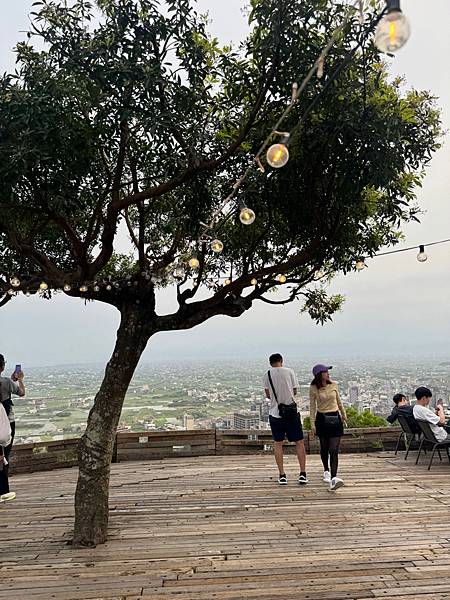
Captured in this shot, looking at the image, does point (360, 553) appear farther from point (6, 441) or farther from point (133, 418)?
point (133, 418)

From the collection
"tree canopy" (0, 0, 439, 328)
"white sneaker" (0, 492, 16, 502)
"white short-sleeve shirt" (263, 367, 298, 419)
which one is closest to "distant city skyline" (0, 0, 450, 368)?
"tree canopy" (0, 0, 439, 328)

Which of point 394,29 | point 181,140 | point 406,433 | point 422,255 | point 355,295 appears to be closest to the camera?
point 394,29

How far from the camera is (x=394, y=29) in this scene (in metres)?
1.71

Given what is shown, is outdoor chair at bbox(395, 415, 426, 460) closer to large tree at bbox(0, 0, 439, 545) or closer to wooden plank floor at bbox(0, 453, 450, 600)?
wooden plank floor at bbox(0, 453, 450, 600)

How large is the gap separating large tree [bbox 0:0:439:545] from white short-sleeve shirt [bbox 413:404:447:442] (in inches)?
104

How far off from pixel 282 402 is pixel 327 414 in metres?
0.56

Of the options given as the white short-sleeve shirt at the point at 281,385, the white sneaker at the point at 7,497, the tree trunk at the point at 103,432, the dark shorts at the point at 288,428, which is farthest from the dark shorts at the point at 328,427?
the white sneaker at the point at 7,497

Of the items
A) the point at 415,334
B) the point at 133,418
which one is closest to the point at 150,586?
the point at 133,418

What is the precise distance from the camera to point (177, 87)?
3.91 m

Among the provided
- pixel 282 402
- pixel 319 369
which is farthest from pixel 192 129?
pixel 282 402

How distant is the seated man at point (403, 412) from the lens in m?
7.57

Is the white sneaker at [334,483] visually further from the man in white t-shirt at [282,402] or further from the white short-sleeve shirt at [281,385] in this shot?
the white short-sleeve shirt at [281,385]

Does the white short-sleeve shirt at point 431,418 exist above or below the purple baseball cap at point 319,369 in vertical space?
below

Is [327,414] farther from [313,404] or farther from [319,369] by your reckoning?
[319,369]
